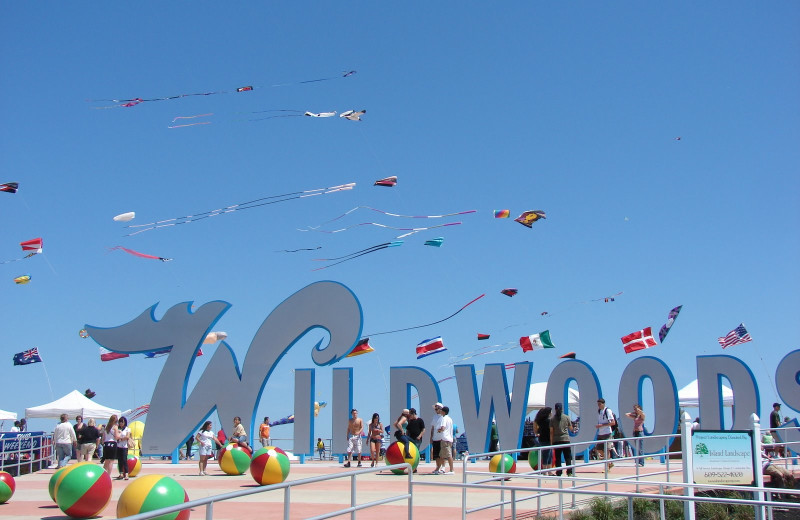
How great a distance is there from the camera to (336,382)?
22.1m

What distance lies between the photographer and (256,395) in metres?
21.9

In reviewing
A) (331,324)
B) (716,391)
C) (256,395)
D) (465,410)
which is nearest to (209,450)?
(256,395)

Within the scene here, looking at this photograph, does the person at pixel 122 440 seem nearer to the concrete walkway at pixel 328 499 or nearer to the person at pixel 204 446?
the concrete walkway at pixel 328 499

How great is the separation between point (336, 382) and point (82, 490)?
11.7 m

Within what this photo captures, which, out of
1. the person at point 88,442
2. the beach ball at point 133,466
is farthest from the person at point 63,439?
the beach ball at point 133,466

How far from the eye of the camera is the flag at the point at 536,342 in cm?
2456

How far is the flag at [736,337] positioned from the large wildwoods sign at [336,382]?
130 inches

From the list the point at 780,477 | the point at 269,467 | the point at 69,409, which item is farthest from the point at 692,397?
the point at 69,409

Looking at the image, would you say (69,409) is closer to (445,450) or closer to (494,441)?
(494,441)

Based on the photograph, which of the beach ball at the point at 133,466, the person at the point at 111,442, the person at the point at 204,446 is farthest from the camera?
the person at the point at 204,446

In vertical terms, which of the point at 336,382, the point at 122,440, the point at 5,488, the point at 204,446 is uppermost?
the point at 336,382

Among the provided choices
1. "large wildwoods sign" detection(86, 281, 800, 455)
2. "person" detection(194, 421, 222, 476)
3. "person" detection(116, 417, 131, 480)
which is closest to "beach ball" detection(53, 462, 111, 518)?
"person" detection(116, 417, 131, 480)

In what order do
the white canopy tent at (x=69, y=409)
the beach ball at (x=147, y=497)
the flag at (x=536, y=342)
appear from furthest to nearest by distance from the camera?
the white canopy tent at (x=69, y=409) < the flag at (x=536, y=342) < the beach ball at (x=147, y=497)

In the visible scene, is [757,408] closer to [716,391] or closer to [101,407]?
[716,391]
